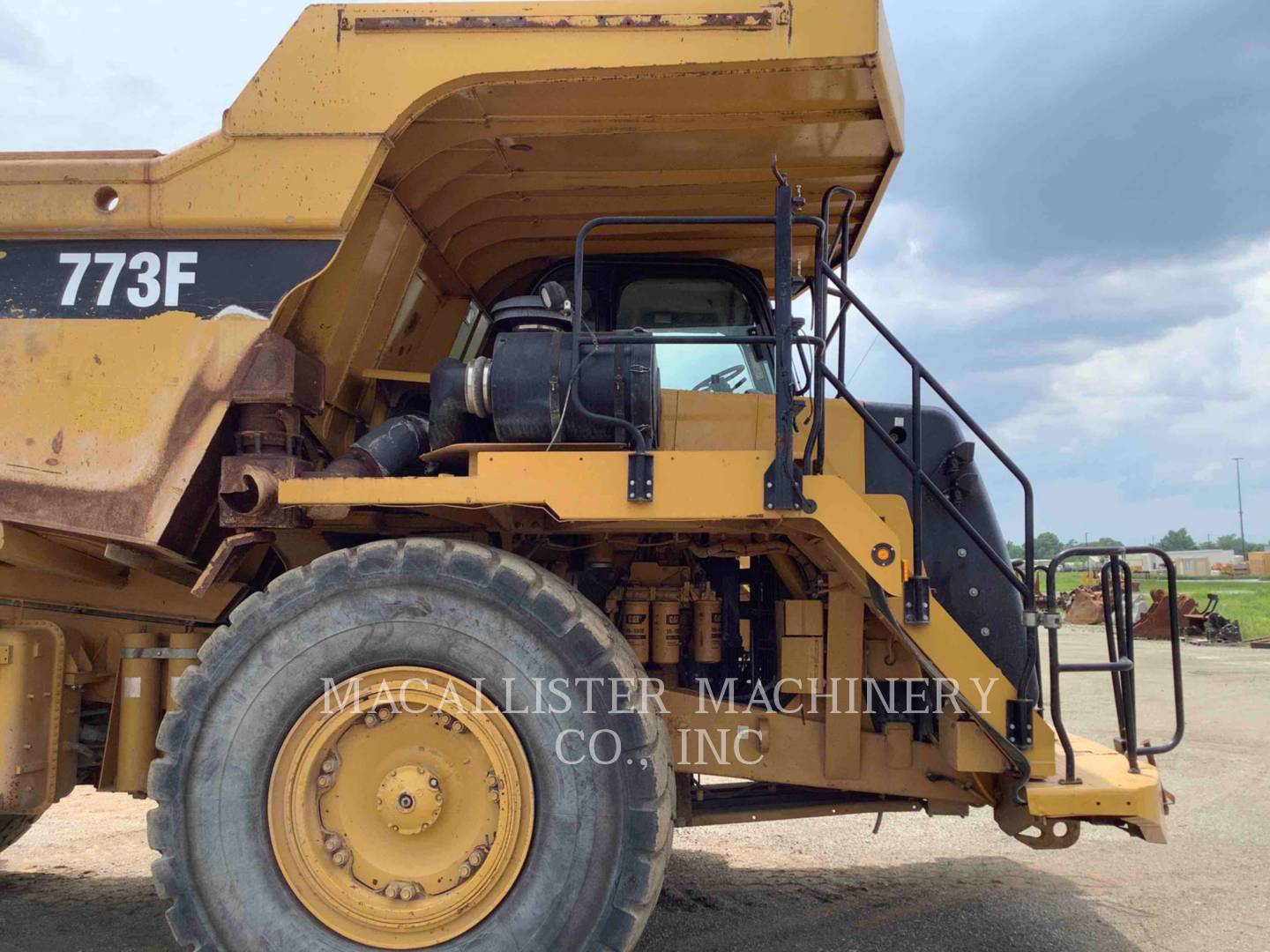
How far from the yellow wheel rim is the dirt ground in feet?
3.79

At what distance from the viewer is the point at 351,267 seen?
351 cm

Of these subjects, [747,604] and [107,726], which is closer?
[107,726]

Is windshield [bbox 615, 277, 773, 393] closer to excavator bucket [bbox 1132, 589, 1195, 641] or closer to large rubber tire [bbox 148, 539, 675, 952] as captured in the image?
large rubber tire [bbox 148, 539, 675, 952]

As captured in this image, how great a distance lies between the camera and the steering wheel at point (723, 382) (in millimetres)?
3973

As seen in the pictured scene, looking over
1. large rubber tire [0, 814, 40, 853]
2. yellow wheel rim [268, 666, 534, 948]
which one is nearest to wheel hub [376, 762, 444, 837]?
yellow wheel rim [268, 666, 534, 948]

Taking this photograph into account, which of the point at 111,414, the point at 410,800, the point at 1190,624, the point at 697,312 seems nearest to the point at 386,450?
the point at 111,414

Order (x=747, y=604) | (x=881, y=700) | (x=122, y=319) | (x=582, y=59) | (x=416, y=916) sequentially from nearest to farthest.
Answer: (x=416, y=916) → (x=582, y=59) → (x=122, y=319) → (x=881, y=700) → (x=747, y=604)

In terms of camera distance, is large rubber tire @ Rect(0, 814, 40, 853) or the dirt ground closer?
the dirt ground

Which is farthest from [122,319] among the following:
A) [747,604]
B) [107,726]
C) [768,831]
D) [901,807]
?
[768,831]

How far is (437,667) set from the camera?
300 centimetres

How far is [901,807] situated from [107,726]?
10.8 feet

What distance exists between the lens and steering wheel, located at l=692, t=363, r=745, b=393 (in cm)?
397

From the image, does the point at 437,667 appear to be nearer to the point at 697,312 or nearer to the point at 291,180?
→ the point at 291,180

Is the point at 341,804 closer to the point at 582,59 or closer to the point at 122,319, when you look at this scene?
the point at 122,319
